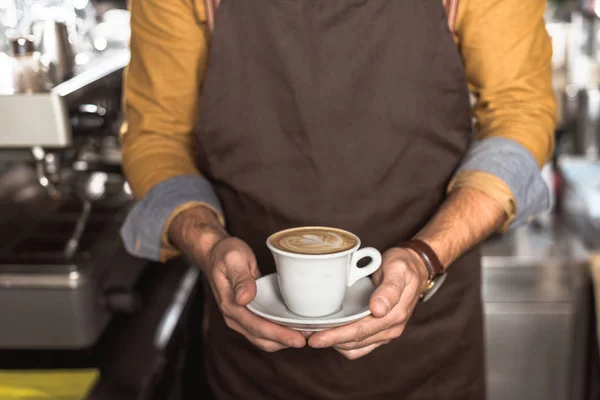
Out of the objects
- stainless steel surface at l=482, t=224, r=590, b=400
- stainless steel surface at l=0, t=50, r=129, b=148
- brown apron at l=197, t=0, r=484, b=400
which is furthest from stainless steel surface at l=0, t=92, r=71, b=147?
stainless steel surface at l=482, t=224, r=590, b=400

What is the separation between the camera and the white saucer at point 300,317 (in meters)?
0.90

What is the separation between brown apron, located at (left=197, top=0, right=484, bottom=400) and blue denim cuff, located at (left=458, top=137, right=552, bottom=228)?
69 millimetres

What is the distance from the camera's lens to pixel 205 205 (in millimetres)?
1214

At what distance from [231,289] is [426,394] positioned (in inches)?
19.7

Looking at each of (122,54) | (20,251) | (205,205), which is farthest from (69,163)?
(205,205)

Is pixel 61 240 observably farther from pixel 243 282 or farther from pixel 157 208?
pixel 243 282

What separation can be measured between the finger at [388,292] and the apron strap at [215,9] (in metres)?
0.43

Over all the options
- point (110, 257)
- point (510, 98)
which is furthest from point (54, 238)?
point (510, 98)

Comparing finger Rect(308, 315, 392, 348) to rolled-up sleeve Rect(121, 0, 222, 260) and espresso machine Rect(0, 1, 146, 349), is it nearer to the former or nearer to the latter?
rolled-up sleeve Rect(121, 0, 222, 260)

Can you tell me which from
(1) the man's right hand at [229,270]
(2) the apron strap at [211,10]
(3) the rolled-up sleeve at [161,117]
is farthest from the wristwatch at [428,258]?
(2) the apron strap at [211,10]

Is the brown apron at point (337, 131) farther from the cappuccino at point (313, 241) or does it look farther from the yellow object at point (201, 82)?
the cappuccino at point (313, 241)

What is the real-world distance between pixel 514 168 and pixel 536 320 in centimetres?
108

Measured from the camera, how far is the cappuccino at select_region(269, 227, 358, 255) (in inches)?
36.8

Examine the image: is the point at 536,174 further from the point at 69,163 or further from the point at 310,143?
the point at 69,163
